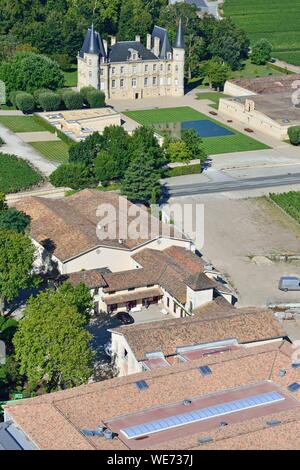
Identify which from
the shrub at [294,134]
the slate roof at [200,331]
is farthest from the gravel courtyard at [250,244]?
the shrub at [294,134]

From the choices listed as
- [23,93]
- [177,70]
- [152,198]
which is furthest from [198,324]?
[177,70]

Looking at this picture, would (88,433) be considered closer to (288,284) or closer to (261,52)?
(288,284)

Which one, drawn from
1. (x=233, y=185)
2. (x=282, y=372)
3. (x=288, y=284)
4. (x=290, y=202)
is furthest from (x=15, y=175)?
(x=282, y=372)

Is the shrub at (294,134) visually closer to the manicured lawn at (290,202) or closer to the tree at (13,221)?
the manicured lawn at (290,202)

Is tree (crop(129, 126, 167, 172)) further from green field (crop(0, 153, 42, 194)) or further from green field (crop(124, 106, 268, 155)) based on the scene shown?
green field (crop(124, 106, 268, 155))

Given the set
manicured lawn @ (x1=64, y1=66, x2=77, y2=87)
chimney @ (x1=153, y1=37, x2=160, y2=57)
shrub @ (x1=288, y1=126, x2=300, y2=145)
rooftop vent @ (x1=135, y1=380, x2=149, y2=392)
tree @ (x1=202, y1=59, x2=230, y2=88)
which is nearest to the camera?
rooftop vent @ (x1=135, y1=380, x2=149, y2=392)

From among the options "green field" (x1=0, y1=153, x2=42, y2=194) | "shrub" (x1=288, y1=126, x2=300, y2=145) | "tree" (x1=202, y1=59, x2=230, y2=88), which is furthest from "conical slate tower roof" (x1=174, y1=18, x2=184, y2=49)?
"green field" (x1=0, y1=153, x2=42, y2=194)
